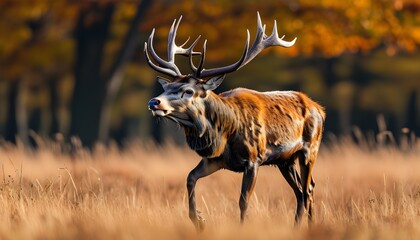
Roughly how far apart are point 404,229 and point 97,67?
43.8 ft

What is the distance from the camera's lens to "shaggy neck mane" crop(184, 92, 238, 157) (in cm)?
775

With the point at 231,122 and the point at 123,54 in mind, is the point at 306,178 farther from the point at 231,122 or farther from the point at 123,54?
the point at 123,54

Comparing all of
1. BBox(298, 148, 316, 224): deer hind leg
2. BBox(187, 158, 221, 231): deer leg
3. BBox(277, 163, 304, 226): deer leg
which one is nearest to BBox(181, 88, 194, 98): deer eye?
BBox(187, 158, 221, 231): deer leg

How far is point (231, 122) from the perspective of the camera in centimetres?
792

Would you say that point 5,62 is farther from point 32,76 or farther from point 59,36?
point 32,76

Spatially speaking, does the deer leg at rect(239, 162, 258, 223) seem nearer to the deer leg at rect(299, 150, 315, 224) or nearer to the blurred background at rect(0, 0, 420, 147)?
the deer leg at rect(299, 150, 315, 224)

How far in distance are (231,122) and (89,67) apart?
12181 millimetres

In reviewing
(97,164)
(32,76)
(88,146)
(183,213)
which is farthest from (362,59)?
(183,213)

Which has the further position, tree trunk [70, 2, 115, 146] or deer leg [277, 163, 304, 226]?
tree trunk [70, 2, 115, 146]

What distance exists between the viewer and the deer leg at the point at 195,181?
24.9ft

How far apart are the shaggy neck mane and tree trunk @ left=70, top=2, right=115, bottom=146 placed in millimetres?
11887

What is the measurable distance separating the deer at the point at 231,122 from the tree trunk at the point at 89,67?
1118cm

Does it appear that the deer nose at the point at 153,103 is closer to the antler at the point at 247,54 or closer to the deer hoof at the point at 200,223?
the antler at the point at 247,54

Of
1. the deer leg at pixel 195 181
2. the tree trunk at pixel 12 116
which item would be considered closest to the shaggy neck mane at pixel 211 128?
the deer leg at pixel 195 181
